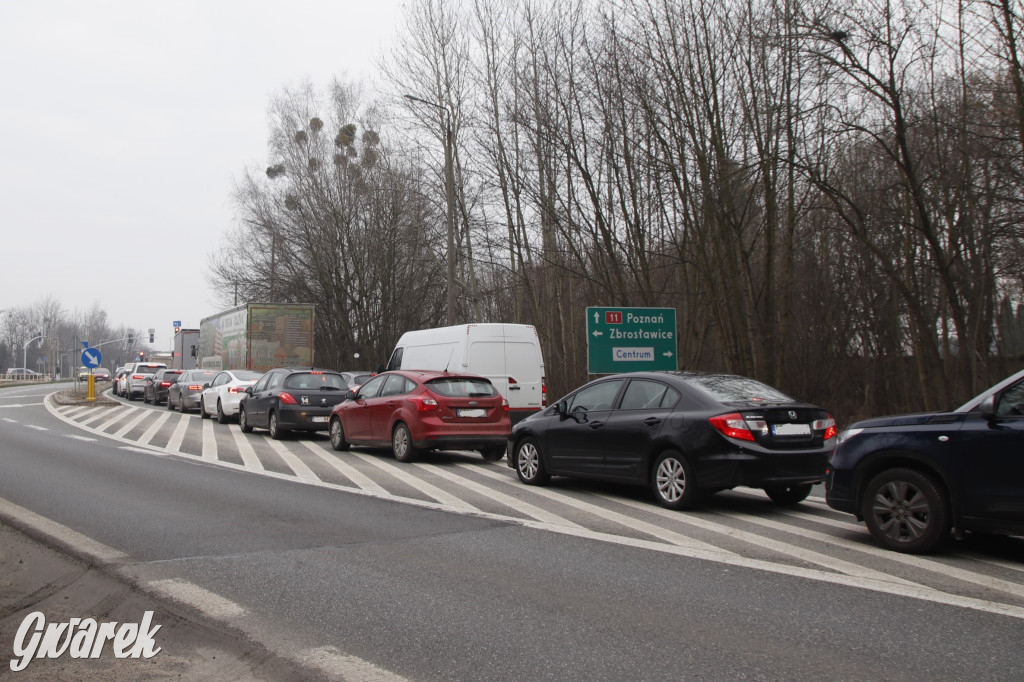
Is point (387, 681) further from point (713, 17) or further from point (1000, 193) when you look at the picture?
point (713, 17)

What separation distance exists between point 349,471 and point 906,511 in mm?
8004

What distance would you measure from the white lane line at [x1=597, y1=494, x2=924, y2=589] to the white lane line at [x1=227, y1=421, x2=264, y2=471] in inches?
256

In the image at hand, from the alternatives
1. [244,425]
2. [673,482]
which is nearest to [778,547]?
[673,482]

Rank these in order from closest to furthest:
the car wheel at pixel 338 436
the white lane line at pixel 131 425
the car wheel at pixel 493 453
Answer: the car wheel at pixel 493 453, the car wheel at pixel 338 436, the white lane line at pixel 131 425

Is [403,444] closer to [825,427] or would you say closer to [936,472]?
[825,427]

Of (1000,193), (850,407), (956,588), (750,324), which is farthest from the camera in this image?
(850,407)

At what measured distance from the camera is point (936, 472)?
6.73m

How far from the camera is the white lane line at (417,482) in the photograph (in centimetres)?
973

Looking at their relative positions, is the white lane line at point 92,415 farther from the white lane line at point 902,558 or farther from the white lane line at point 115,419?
the white lane line at point 902,558

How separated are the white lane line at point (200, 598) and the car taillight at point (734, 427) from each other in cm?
502

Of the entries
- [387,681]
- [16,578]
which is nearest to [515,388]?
[16,578]

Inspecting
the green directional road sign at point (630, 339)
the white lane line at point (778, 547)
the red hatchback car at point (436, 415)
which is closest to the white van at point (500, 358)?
the green directional road sign at point (630, 339)

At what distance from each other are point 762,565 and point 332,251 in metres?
39.2

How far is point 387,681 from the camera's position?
413cm
